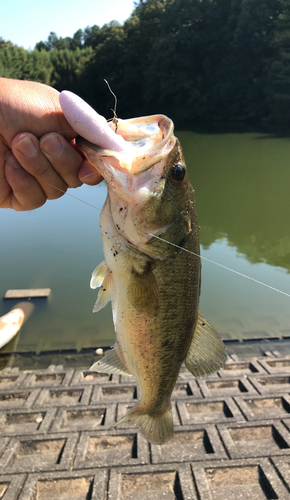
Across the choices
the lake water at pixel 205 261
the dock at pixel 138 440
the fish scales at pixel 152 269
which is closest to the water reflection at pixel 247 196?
the lake water at pixel 205 261

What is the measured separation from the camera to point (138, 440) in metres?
3.50

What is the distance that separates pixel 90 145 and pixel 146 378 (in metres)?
1.30

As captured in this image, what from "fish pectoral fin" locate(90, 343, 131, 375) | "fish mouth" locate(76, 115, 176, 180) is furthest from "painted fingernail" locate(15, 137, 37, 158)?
"fish pectoral fin" locate(90, 343, 131, 375)

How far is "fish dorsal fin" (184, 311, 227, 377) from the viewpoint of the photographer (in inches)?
79.9

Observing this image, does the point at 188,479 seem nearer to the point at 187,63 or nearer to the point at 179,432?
the point at 179,432

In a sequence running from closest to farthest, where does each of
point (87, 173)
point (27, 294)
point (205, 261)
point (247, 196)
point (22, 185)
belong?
point (87, 173)
point (22, 185)
point (27, 294)
point (205, 261)
point (247, 196)

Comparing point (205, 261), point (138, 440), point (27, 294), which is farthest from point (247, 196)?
point (138, 440)

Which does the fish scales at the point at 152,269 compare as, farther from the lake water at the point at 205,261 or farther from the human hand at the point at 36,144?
the lake water at the point at 205,261

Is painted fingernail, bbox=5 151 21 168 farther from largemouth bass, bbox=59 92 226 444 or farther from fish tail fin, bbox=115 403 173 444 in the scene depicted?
fish tail fin, bbox=115 403 173 444

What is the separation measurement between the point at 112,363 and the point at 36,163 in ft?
3.93

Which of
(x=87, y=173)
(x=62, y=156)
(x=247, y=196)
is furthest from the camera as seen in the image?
(x=247, y=196)

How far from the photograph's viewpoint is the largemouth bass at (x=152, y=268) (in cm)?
167

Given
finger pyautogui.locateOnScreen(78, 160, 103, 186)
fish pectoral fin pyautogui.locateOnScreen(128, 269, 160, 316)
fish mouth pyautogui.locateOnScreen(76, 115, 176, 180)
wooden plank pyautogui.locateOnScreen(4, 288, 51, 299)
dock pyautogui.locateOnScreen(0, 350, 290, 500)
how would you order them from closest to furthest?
fish mouth pyautogui.locateOnScreen(76, 115, 176, 180) < fish pectoral fin pyautogui.locateOnScreen(128, 269, 160, 316) < finger pyautogui.locateOnScreen(78, 160, 103, 186) < dock pyautogui.locateOnScreen(0, 350, 290, 500) < wooden plank pyautogui.locateOnScreen(4, 288, 51, 299)

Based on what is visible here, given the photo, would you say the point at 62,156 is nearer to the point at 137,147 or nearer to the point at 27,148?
the point at 27,148
